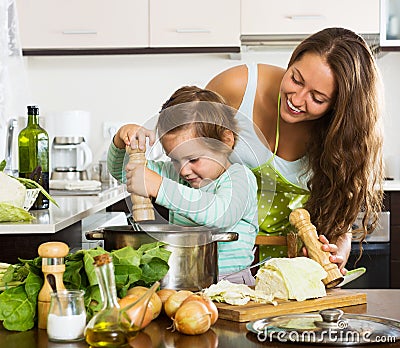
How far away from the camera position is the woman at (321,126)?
1.85m

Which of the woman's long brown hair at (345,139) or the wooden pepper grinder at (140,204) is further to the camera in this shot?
the woman's long brown hair at (345,139)

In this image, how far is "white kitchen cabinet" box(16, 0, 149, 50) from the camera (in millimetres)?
3908

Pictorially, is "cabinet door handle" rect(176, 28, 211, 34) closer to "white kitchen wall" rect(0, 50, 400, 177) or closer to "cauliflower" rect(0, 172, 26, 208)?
"white kitchen wall" rect(0, 50, 400, 177)

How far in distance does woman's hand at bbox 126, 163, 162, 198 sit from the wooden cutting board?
0.27 meters

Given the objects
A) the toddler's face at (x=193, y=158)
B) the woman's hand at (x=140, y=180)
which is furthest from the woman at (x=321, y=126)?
the woman's hand at (x=140, y=180)

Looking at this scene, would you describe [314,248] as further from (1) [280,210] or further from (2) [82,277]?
(1) [280,210]

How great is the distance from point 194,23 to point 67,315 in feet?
9.90

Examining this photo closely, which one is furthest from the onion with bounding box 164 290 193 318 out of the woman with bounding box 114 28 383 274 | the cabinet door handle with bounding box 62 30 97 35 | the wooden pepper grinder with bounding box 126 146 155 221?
the cabinet door handle with bounding box 62 30 97 35

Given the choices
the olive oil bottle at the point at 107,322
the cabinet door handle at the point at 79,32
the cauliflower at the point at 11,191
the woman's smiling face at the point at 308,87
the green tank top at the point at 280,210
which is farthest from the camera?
the cabinet door handle at the point at 79,32

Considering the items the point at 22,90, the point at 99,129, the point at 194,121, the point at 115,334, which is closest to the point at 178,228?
the point at 194,121

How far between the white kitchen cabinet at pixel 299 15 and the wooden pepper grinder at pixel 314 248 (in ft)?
8.51

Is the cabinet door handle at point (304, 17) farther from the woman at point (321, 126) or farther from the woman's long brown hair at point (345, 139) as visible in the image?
the woman's long brown hair at point (345, 139)

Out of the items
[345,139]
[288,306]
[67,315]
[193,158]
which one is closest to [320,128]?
[345,139]

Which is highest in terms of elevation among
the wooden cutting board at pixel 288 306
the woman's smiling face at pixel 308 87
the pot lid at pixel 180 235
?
the woman's smiling face at pixel 308 87
